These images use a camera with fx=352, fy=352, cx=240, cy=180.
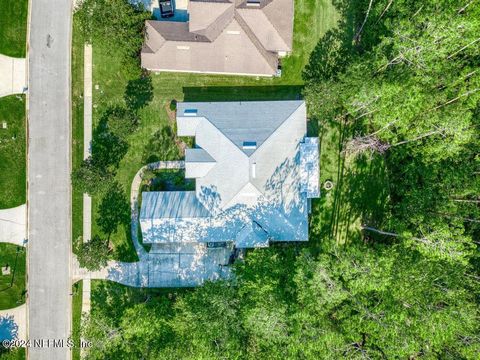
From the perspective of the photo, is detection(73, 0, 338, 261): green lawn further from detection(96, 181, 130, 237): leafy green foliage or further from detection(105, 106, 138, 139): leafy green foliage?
detection(105, 106, 138, 139): leafy green foliage

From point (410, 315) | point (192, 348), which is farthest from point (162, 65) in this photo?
point (410, 315)

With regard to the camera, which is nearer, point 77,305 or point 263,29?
point 263,29

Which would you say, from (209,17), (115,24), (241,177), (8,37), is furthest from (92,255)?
(209,17)

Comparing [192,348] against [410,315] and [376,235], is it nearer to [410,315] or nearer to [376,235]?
[410,315]

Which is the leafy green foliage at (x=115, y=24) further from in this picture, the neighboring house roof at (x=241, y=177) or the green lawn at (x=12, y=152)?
the green lawn at (x=12, y=152)

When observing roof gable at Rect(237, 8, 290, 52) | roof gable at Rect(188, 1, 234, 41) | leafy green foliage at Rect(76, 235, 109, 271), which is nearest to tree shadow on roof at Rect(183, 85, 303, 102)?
roof gable at Rect(237, 8, 290, 52)

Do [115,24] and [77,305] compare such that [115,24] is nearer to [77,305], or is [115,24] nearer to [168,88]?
[168,88]

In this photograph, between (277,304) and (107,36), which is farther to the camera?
(107,36)
